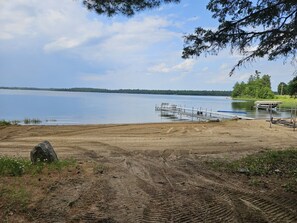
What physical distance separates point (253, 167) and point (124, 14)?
4.83 meters

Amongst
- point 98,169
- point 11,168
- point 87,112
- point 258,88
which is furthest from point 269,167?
point 258,88

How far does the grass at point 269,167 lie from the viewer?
727cm

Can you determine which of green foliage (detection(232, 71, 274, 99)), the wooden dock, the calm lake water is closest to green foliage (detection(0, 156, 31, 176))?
the calm lake water

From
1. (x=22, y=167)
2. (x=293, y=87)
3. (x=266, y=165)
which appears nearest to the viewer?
(x=22, y=167)

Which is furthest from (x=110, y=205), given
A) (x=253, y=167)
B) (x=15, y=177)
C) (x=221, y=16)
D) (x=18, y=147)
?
(x=18, y=147)

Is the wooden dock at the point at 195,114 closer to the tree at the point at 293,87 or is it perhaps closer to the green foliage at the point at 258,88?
the tree at the point at 293,87

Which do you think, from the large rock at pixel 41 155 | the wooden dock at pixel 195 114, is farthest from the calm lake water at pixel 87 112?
the large rock at pixel 41 155

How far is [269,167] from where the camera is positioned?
334 inches

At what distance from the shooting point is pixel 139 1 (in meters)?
6.60

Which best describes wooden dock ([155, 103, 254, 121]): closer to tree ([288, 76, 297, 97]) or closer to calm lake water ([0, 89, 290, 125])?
calm lake water ([0, 89, 290, 125])

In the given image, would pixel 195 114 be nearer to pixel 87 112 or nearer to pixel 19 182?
pixel 87 112

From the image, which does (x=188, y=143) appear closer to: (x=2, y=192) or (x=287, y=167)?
(x=287, y=167)

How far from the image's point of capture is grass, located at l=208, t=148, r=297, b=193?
7266mm

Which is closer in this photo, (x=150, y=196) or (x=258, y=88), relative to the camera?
(x=150, y=196)
